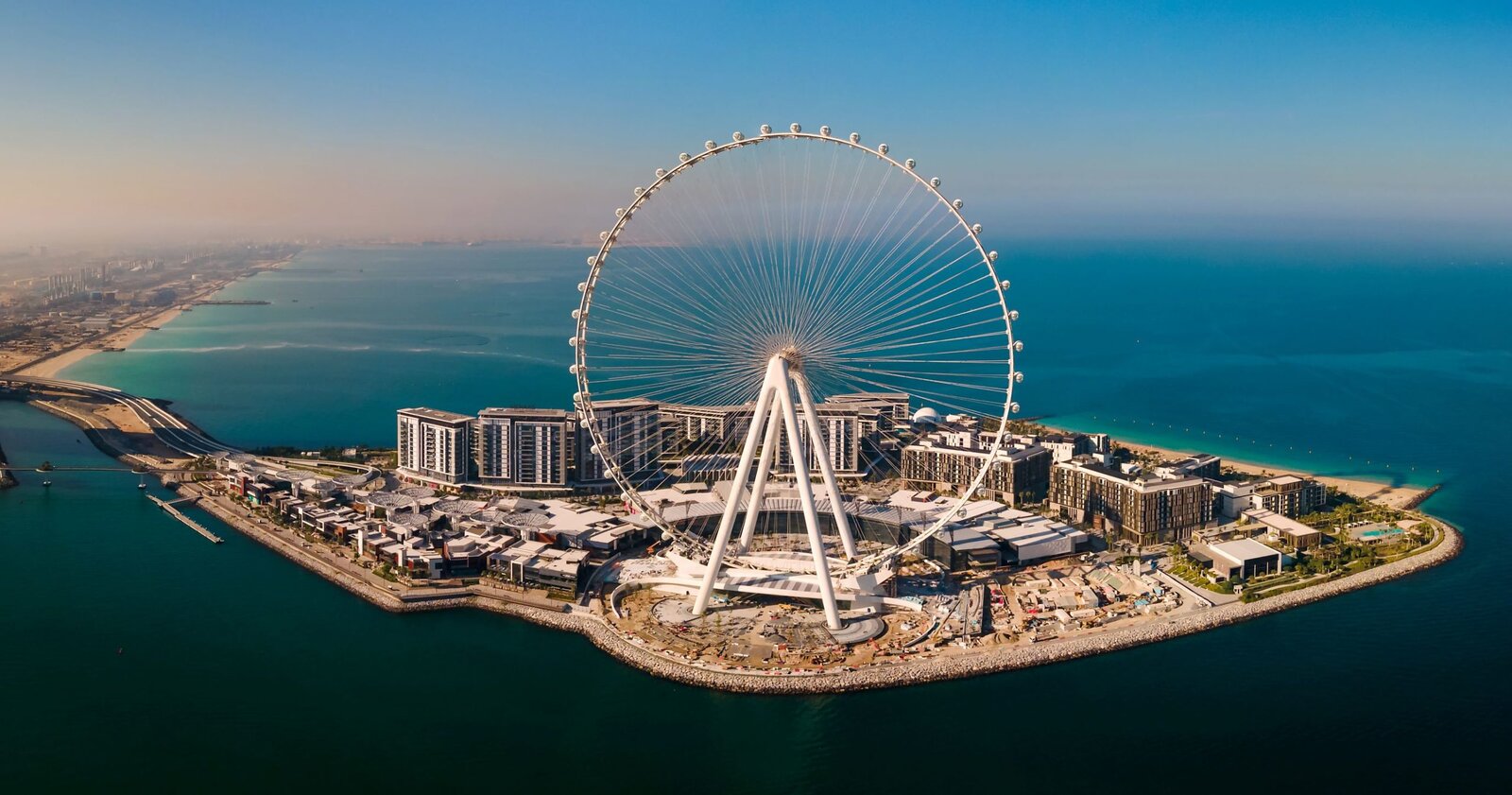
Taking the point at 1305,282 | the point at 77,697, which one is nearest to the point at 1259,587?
the point at 77,697

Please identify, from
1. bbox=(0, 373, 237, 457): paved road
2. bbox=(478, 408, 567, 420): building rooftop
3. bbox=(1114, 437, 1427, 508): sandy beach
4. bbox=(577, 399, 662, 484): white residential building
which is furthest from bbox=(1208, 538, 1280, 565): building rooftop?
bbox=(0, 373, 237, 457): paved road

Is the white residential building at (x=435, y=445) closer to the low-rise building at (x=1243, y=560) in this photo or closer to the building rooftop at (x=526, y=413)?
the building rooftop at (x=526, y=413)

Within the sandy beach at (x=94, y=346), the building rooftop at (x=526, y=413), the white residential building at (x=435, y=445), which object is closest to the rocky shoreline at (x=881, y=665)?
the white residential building at (x=435, y=445)

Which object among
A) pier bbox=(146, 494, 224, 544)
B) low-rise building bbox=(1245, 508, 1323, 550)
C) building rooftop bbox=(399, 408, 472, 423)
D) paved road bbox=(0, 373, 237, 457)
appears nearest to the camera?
low-rise building bbox=(1245, 508, 1323, 550)

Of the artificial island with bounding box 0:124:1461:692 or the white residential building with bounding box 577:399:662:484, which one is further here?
the white residential building with bounding box 577:399:662:484

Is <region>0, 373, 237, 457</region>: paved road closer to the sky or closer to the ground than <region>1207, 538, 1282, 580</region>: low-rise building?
closer to the sky

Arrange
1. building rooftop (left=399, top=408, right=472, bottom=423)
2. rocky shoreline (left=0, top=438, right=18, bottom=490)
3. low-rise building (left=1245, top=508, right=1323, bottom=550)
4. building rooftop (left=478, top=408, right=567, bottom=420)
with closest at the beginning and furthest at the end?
1. low-rise building (left=1245, top=508, right=1323, bottom=550)
2. rocky shoreline (left=0, top=438, right=18, bottom=490)
3. building rooftop (left=478, top=408, right=567, bottom=420)
4. building rooftop (left=399, top=408, right=472, bottom=423)

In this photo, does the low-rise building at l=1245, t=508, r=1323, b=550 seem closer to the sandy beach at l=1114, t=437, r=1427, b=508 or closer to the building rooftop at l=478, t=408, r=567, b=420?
the sandy beach at l=1114, t=437, r=1427, b=508
